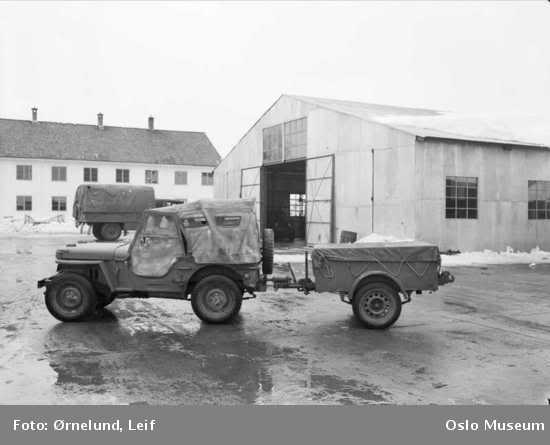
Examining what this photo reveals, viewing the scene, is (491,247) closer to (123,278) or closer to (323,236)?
(323,236)

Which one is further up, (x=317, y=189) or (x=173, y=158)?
(x=173, y=158)

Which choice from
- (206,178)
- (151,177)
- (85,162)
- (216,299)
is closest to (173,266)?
(216,299)

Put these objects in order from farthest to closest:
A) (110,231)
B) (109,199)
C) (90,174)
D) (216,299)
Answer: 1. (90,174)
2. (110,231)
3. (109,199)
4. (216,299)

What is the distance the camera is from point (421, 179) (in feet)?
67.5

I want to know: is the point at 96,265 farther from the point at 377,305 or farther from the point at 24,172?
the point at 24,172

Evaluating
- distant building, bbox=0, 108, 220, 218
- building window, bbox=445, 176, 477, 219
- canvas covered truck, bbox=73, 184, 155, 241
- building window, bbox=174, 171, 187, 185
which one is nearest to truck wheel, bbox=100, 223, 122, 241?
canvas covered truck, bbox=73, 184, 155, 241

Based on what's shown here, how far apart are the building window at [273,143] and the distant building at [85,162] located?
25.1 metres

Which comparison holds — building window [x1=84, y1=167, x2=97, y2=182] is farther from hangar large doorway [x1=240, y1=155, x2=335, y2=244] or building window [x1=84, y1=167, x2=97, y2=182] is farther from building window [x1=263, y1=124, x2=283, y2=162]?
building window [x1=263, y1=124, x2=283, y2=162]

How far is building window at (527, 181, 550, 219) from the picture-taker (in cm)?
2316

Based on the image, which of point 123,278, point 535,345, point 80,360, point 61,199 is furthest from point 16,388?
point 61,199

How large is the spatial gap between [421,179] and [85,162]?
37.8 meters

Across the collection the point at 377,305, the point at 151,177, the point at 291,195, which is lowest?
the point at 377,305

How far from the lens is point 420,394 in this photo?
5637mm

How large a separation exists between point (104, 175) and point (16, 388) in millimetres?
48259
